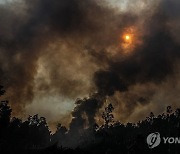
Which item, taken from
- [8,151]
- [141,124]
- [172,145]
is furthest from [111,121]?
[8,151]

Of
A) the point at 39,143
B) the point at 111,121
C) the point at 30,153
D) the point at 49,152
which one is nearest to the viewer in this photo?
the point at 49,152

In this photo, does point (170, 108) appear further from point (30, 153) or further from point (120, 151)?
point (30, 153)

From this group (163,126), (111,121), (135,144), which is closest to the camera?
(135,144)

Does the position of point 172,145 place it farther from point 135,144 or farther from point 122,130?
point 122,130

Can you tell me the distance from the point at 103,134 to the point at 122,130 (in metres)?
15.2

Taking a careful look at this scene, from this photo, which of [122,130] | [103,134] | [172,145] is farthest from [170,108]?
[172,145]

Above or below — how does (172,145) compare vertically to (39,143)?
below

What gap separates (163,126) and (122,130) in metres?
23.3

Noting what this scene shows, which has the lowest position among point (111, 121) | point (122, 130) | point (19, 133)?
point (19, 133)

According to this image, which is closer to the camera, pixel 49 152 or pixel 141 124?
pixel 49 152

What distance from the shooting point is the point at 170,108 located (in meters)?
171

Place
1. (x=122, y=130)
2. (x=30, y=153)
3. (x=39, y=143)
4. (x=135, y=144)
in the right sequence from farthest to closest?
(x=122, y=130)
(x=39, y=143)
(x=135, y=144)
(x=30, y=153)

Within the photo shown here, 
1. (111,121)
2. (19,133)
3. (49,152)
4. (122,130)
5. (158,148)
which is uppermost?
(111,121)

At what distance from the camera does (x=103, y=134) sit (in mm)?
148125
